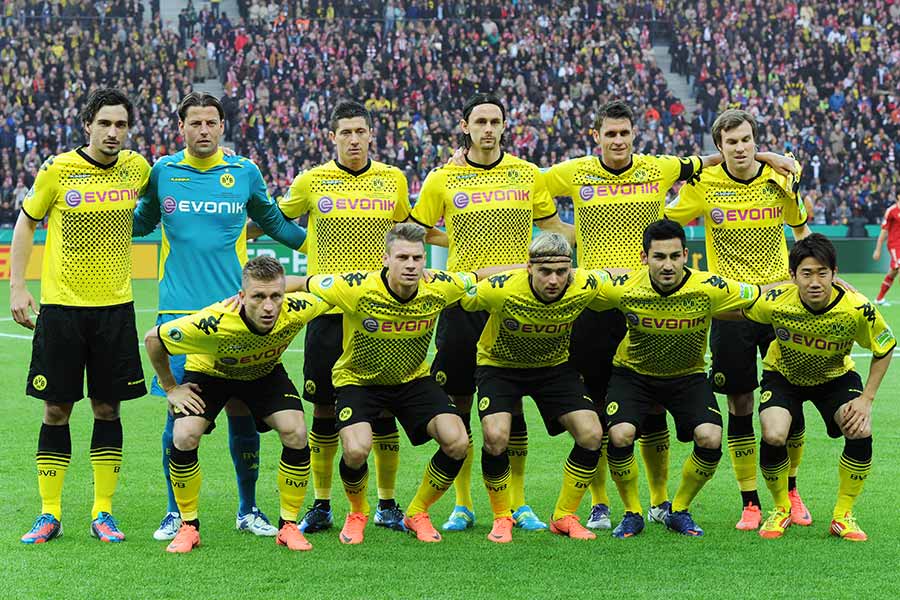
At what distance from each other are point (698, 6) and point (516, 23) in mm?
5884

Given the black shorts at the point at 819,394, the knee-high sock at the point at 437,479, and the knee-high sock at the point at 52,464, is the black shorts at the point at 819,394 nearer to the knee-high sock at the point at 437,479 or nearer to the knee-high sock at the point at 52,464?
the knee-high sock at the point at 437,479

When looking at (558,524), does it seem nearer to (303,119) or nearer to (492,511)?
(492,511)

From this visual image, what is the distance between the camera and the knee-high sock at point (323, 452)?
272 inches

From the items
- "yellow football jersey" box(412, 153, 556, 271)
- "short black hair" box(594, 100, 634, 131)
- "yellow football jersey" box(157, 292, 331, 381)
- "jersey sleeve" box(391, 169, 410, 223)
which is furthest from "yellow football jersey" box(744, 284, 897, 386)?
"yellow football jersey" box(157, 292, 331, 381)

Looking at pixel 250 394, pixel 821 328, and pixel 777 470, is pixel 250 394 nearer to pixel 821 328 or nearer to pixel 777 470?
pixel 777 470

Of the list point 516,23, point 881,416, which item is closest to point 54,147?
point 516,23

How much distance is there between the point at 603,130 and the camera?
700cm

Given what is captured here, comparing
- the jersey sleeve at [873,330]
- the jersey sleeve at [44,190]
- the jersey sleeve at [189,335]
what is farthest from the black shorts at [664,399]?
the jersey sleeve at [44,190]

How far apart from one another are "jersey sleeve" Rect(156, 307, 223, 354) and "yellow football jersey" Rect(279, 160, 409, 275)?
97cm

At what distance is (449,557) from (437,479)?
0.56 m

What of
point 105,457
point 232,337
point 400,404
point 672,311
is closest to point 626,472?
point 672,311

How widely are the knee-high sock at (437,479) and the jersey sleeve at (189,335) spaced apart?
1.34 m

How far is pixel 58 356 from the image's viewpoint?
638 cm

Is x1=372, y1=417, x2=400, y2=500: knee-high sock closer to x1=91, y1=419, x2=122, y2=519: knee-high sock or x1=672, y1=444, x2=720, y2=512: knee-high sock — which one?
x1=91, y1=419, x2=122, y2=519: knee-high sock
